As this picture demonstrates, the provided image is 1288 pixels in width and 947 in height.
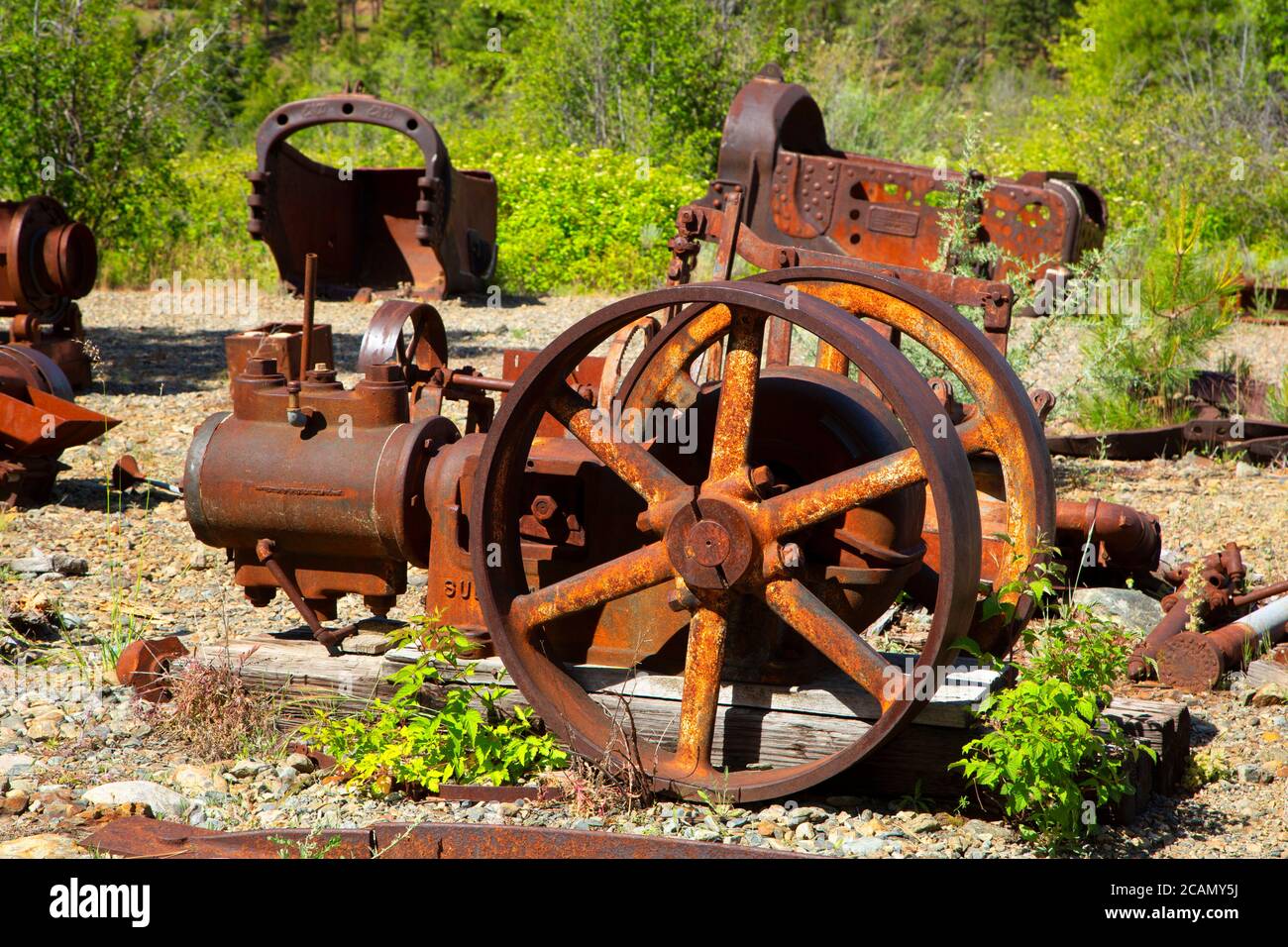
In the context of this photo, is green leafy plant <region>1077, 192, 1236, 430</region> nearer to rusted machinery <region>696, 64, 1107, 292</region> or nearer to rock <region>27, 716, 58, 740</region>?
rusted machinery <region>696, 64, 1107, 292</region>

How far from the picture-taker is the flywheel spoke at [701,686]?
11.1 ft

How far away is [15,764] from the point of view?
3.72 meters

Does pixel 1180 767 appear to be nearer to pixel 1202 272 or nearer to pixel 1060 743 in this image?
pixel 1060 743

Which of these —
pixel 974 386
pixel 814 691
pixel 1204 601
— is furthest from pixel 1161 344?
pixel 814 691

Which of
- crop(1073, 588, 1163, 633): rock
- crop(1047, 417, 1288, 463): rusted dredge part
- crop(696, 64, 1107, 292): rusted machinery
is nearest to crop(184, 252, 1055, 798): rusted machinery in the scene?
crop(1073, 588, 1163, 633): rock

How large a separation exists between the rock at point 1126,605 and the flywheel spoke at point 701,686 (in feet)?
7.49

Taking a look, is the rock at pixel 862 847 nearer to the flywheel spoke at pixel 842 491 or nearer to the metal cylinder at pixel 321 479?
the flywheel spoke at pixel 842 491

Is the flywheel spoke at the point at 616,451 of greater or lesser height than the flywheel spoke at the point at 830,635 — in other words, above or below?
above

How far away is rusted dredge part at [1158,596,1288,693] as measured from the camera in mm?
4516

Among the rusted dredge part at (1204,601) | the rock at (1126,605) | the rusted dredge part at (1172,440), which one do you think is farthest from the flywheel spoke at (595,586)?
the rusted dredge part at (1172,440)

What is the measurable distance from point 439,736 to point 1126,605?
298 cm

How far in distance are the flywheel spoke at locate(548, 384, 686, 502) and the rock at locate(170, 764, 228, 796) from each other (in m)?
1.37

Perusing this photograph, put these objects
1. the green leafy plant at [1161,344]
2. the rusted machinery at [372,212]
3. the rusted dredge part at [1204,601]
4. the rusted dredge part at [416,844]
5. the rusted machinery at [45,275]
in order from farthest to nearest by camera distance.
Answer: the rusted machinery at [372,212], the rusted machinery at [45,275], the green leafy plant at [1161,344], the rusted dredge part at [1204,601], the rusted dredge part at [416,844]

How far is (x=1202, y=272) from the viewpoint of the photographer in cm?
807
